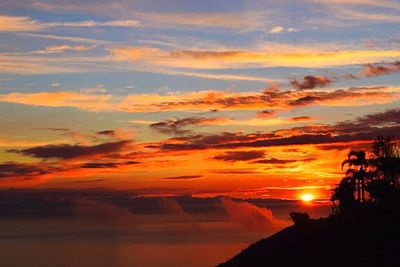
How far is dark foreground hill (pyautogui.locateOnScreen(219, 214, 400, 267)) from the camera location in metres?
66.7

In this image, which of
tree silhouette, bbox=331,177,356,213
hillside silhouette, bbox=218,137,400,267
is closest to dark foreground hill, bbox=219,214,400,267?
hillside silhouette, bbox=218,137,400,267

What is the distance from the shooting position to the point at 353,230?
73312mm

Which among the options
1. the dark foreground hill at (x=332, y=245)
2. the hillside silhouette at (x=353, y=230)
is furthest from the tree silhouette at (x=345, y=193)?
the dark foreground hill at (x=332, y=245)

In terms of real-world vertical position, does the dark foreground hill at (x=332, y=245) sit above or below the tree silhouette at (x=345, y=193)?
below

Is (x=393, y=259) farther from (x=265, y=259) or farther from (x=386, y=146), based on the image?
(x=386, y=146)

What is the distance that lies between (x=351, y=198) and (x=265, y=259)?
2072 centimetres

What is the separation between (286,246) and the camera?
7475 centimetres

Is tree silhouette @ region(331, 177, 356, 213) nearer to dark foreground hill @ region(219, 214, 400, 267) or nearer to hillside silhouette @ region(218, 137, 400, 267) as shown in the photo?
hillside silhouette @ region(218, 137, 400, 267)

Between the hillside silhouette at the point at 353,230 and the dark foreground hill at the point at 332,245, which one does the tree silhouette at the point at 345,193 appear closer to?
the hillside silhouette at the point at 353,230

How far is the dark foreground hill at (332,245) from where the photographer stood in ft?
219

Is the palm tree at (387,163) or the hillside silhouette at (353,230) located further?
the palm tree at (387,163)

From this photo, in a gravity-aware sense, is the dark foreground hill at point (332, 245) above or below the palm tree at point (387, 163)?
below

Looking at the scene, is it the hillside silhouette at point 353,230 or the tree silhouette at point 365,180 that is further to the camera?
the tree silhouette at point 365,180

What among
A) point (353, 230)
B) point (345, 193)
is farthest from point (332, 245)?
point (345, 193)
